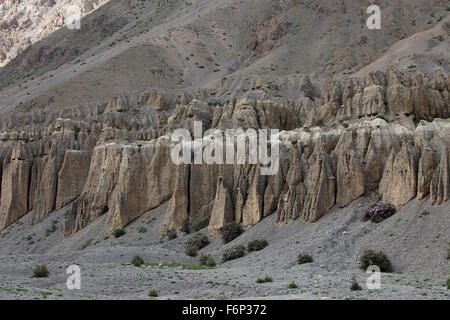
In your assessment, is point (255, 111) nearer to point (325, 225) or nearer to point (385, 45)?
point (325, 225)

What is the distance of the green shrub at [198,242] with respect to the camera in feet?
163

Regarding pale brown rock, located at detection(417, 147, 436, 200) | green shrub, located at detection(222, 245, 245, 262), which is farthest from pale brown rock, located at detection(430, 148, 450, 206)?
green shrub, located at detection(222, 245, 245, 262)

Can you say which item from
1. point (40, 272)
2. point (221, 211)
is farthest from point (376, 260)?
point (221, 211)

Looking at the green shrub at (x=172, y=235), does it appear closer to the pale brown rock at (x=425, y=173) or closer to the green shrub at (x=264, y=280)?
the pale brown rock at (x=425, y=173)

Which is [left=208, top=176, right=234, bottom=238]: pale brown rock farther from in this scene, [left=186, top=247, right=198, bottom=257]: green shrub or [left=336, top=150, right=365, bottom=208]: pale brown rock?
[left=336, top=150, right=365, bottom=208]: pale brown rock

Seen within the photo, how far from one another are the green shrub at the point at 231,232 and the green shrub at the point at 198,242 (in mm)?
1478

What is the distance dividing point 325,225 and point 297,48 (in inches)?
3288

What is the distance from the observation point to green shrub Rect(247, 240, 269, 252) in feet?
145

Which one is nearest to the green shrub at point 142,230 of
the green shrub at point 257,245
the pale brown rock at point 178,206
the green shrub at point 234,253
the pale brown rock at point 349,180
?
the pale brown rock at point 178,206

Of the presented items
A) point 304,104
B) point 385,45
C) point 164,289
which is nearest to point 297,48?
point 385,45

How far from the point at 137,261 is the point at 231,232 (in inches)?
401

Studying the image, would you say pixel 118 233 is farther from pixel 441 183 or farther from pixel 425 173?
Result: pixel 441 183

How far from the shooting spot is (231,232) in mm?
49281

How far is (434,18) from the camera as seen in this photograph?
118562 millimetres
